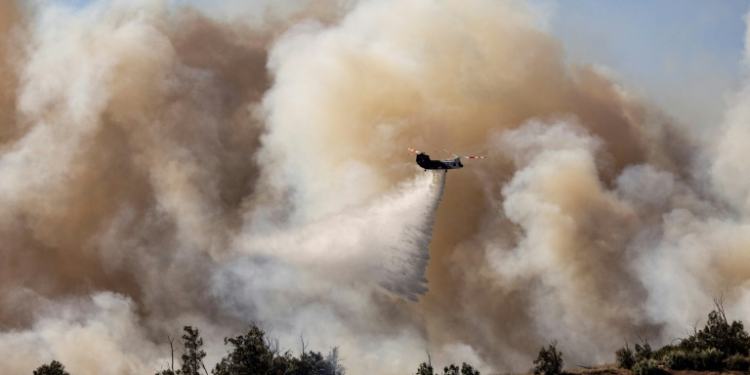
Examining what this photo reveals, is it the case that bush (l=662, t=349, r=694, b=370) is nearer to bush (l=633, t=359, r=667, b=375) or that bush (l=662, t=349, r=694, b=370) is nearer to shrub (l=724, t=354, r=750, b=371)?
bush (l=633, t=359, r=667, b=375)

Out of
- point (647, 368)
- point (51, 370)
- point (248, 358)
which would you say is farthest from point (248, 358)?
point (647, 368)

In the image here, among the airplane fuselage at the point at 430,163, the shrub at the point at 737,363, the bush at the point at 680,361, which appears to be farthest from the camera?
the airplane fuselage at the point at 430,163

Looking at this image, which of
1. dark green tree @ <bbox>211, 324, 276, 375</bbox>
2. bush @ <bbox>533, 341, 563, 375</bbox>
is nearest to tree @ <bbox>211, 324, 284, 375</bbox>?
dark green tree @ <bbox>211, 324, 276, 375</bbox>

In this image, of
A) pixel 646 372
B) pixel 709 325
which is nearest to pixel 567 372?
pixel 646 372

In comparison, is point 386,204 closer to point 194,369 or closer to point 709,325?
point 194,369

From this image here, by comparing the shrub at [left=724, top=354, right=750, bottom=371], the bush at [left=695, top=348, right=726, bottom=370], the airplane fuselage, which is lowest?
the shrub at [left=724, top=354, right=750, bottom=371]

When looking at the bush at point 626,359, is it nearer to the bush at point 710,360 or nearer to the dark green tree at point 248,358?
the bush at point 710,360

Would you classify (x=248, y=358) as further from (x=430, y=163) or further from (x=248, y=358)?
(x=430, y=163)

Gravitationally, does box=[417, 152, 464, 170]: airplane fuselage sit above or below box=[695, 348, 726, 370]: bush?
above

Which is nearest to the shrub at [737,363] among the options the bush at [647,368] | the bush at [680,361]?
the bush at [680,361]

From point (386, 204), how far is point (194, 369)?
20775 mm

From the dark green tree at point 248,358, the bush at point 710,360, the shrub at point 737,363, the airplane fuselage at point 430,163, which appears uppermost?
the airplane fuselage at point 430,163

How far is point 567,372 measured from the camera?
45.2 m

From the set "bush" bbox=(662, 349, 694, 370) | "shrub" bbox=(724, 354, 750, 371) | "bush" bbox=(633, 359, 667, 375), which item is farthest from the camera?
"bush" bbox=(662, 349, 694, 370)
